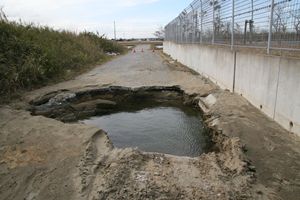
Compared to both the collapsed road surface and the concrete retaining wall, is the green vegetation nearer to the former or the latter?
the collapsed road surface

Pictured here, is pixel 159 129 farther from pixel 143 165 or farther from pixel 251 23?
pixel 251 23

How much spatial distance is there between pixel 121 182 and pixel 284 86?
3.26m

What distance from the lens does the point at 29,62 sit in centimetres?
961

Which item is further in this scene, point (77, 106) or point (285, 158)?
point (77, 106)

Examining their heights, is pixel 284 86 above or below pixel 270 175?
above

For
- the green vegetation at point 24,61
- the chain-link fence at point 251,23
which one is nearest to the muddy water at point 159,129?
the chain-link fence at point 251,23

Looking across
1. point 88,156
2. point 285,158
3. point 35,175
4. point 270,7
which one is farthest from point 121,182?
point 270,7

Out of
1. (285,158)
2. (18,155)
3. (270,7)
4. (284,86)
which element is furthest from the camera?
(270,7)

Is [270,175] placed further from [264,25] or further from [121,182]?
[264,25]

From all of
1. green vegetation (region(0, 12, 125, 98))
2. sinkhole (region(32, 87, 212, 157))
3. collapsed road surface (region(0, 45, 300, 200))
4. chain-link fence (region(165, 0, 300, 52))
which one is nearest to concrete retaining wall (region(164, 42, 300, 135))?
collapsed road surface (region(0, 45, 300, 200))

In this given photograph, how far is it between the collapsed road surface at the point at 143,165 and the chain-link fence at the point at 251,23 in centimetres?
156

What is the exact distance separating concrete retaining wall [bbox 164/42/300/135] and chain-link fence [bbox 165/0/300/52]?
0.37 metres

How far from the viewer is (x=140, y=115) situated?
7730mm

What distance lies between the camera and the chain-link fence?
17.5 ft
